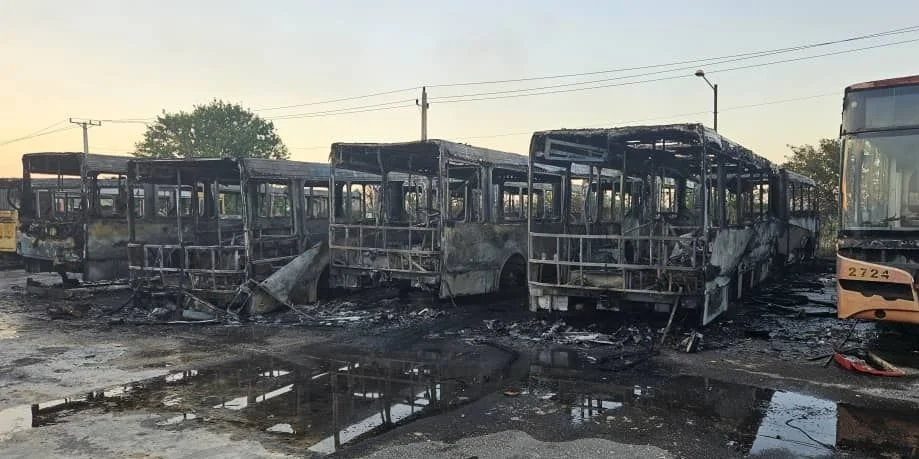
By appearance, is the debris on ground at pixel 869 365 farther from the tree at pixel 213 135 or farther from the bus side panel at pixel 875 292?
the tree at pixel 213 135

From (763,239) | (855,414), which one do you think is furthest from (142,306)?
(763,239)

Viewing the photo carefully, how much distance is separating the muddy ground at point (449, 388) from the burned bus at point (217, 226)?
47.6 inches

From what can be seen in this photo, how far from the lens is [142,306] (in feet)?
35.9

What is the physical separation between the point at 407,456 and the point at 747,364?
4.46 metres

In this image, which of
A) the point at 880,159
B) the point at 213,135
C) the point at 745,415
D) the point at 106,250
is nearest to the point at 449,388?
the point at 745,415

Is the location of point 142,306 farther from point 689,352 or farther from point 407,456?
point 689,352

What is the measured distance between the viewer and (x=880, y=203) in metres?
6.94

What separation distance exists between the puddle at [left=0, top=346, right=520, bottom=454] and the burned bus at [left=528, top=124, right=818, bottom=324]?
79.9 inches

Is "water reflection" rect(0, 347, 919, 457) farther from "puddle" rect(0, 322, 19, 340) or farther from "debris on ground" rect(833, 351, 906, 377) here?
"puddle" rect(0, 322, 19, 340)

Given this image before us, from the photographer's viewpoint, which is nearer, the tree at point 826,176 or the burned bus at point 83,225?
the burned bus at point 83,225

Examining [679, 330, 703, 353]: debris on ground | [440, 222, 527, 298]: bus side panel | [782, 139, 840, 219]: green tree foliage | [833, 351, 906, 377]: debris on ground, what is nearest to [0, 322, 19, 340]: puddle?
[440, 222, 527, 298]: bus side panel

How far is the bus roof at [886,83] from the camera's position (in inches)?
271

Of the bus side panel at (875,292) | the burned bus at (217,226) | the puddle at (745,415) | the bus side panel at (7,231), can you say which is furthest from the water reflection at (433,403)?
the bus side panel at (7,231)

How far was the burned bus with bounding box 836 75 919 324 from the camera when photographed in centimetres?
665
